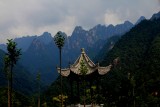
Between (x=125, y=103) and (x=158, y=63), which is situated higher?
(x=158, y=63)

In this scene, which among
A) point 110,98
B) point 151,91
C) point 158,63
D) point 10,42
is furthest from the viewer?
point 158,63

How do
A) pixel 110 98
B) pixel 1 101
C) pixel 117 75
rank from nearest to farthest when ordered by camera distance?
pixel 110 98 < pixel 1 101 < pixel 117 75

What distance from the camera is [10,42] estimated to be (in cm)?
5569

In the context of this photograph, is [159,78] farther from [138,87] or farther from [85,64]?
[85,64]

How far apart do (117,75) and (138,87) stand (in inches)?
2502

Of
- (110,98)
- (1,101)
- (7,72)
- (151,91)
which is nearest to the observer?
(7,72)

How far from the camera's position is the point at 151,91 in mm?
109250

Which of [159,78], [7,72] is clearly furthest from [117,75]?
[7,72]

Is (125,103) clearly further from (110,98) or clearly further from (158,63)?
(158,63)

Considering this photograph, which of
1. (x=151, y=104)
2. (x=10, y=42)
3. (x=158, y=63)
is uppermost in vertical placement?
(x=158, y=63)

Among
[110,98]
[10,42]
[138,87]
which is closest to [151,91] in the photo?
[138,87]

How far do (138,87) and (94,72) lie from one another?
6027 cm

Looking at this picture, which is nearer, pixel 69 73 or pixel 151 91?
pixel 69 73

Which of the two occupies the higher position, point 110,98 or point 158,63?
point 158,63
